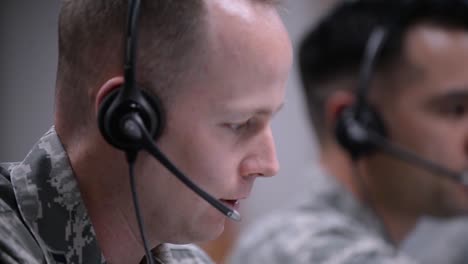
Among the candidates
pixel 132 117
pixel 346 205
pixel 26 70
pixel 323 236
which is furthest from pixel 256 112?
pixel 346 205

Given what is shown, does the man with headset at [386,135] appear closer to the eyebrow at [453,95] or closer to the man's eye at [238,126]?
the eyebrow at [453,95]

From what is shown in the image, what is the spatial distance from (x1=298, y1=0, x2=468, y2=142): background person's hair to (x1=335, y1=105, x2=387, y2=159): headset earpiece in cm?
12

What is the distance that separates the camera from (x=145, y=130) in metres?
0.77

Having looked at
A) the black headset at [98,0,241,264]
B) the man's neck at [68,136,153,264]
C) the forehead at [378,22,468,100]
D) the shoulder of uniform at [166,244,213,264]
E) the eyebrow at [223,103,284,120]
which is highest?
the black headset at [98,0,241,264]

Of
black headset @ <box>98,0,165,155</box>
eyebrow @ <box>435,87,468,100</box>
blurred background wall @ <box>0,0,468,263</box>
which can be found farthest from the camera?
eyebrow @ <box>435,87,468,100</box>

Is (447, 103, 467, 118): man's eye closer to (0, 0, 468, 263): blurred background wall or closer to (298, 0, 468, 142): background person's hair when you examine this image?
(298, 0, 468, 142): background person's hair

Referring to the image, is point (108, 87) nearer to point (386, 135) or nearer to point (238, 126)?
point (238, 126)

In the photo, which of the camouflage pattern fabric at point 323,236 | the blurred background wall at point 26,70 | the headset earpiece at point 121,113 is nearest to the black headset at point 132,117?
the headset earpiece at point 121,113

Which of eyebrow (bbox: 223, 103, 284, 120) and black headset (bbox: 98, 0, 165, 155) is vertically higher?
black headset (bbox: 98, 0, 165, 155)

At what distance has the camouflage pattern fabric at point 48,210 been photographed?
0.78 metres

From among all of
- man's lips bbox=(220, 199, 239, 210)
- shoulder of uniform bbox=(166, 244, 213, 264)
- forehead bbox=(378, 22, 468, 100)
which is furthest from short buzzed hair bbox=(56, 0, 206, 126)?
forehead bbox=(378, 22, 468, 100)

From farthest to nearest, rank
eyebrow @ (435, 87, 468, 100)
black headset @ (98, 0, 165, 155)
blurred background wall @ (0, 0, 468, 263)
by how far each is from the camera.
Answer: eyebrow @ (435, 87, 468, 100), blurred background wall @ (0, 0, 468, 263), black headset @ (98, 0, 165, 155)

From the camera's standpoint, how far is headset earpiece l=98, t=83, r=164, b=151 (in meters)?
0.77

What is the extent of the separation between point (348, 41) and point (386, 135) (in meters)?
0.24
